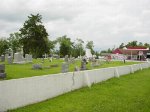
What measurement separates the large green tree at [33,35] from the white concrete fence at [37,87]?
66.4 meters

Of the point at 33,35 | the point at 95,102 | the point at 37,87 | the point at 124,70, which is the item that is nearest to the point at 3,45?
the point at 33,35

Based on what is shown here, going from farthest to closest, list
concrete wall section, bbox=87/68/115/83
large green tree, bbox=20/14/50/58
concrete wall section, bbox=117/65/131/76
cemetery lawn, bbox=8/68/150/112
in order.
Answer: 1. large green tree, bbox=20/14/50/58
2. concrete wall section, bbox=117/65/131/76
3. concrete wall section, bbox=87/68/115/83
4. cemetery lawn, bbox=8/68/150/112

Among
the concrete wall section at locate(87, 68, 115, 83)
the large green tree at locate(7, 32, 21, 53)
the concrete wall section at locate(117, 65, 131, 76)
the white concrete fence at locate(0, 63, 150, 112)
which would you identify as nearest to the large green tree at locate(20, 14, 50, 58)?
the large green tree at locate(7, 32, 21, 53)

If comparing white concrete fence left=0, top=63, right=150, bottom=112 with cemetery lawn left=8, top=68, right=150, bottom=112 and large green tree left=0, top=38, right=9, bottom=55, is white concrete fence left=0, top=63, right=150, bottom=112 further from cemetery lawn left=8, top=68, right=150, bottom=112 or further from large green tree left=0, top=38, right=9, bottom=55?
large green tree left=0, top=38, right=9, bottom=55

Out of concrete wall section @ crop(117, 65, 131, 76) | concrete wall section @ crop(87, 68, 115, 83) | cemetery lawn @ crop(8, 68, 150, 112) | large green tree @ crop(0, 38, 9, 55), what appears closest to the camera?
cemetery lawn @ crop(8, 68, 150, 112)

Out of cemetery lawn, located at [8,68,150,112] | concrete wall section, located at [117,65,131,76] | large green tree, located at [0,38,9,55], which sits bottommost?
cemetery lawn, located at [8,68,150,112]

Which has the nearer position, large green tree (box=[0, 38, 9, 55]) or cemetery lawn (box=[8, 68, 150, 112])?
cemetery lawn (box=[8, 68, 150, 112])

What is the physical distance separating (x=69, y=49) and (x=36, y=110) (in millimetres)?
102124

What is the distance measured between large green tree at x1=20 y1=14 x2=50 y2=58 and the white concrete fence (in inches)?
2614

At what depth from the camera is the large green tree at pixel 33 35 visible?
83812 millimetres

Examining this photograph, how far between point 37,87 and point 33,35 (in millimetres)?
73229

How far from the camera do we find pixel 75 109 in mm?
11000

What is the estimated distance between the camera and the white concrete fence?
33.9ft

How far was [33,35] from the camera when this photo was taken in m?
84.6
